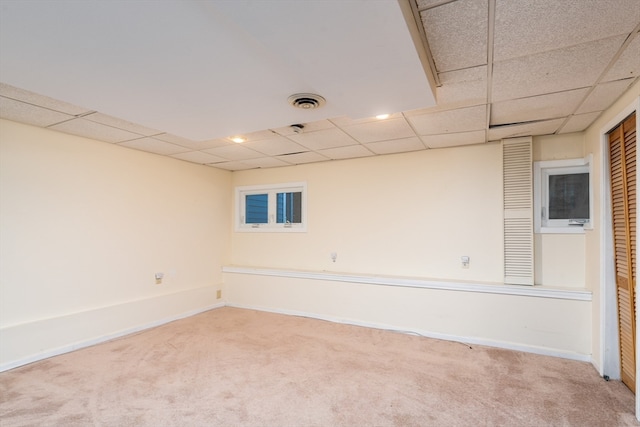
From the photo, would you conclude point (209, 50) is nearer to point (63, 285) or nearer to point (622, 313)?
point (63, 285)

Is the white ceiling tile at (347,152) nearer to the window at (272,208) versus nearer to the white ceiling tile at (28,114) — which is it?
the window at (272,208)

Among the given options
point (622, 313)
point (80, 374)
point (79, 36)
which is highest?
point (79, 36)

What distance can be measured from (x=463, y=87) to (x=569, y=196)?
214cm

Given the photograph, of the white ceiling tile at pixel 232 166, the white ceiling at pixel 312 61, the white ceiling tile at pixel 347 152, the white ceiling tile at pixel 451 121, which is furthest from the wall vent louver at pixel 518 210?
the white ceiling tile at pixel 232 166

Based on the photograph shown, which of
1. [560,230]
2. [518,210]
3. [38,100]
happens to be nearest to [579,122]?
[518,210]

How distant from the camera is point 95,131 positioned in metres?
3.31

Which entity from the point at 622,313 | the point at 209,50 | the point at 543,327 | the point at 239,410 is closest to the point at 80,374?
the point at 239,410

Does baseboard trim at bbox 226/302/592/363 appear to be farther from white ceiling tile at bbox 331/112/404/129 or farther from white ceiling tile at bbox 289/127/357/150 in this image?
white ceiling tile at bbox 331/112/404/129

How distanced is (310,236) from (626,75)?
147 inches

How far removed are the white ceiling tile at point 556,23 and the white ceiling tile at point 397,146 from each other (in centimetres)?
181

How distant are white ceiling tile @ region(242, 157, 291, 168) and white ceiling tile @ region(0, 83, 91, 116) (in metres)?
2.20

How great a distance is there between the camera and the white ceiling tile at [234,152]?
3941 mm

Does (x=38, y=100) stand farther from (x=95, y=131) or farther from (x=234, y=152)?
(x=234, y=152)

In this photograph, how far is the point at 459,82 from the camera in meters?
2.20
